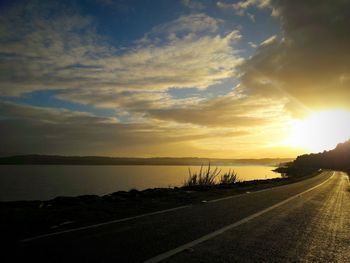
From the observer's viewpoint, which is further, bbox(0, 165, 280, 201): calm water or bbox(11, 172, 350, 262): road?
bbox(0, 165, 280, 201): calm water

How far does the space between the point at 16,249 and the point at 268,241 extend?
4935mm

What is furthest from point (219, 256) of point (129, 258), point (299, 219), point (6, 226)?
point (299, 219)

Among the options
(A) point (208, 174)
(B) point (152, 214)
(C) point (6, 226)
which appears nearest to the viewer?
(C) point (6, 226)

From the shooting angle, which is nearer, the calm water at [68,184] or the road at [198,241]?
the road at [198,241]

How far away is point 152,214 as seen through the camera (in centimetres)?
1157

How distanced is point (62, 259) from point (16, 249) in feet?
3.76

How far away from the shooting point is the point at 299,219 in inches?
476

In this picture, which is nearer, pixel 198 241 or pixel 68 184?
pixel 198 241

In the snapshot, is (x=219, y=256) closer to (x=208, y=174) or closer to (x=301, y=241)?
(x=301, y=241)

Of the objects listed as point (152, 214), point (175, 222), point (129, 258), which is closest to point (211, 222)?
point (175, 222)

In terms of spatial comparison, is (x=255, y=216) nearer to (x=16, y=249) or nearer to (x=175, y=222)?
(x=175, y=222)

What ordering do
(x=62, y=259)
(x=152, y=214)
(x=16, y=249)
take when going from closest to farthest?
(x=62, y=259) → (x=16, y=249) → (x=152, y=214)

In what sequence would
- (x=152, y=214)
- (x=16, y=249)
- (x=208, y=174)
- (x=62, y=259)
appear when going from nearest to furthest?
1. (x=62, y=259)
2. (x=16, y=249)
3. (x=152, y=214)
4. (x=208, y=174)

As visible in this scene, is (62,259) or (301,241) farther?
(301,241)
